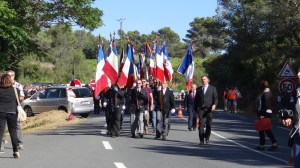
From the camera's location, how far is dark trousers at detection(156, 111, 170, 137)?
1735 cm

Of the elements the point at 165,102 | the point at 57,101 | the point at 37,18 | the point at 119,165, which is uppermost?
the point at 37,18

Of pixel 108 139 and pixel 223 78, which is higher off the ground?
pixel 223 78

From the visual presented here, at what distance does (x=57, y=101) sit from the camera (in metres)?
28.6

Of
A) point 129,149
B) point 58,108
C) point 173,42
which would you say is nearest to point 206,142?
point 129,149

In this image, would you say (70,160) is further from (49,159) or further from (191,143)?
(191,143)

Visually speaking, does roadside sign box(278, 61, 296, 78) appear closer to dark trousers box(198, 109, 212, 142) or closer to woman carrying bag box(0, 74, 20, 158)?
dark trousers box(198, 109, 212, 142)

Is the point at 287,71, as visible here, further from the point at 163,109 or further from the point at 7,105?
the point at 7,105

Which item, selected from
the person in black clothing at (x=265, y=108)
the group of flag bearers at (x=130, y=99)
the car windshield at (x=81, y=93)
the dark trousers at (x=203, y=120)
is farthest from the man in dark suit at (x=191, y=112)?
the car windshield at (x=81, y=93)

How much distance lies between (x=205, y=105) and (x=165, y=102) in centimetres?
214

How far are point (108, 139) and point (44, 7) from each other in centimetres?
1694

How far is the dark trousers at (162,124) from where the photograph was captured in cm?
1735

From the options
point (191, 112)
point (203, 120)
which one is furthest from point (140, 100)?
point (191, 112)

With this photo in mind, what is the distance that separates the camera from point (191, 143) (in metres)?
16.3

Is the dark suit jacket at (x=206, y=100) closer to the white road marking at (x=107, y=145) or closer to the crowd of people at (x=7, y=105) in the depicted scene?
the white road marking at (x=107, y=145)
